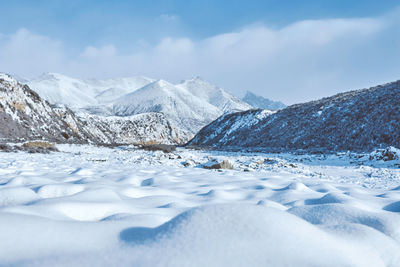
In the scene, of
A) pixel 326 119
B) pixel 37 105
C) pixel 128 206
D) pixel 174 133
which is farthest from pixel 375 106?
pixel 174 133

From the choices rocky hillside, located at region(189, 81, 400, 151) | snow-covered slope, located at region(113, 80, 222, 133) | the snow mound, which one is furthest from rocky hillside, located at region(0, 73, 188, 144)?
snow-covered slope, located at region(113, 80, 222, 133)

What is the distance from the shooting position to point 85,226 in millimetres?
1531

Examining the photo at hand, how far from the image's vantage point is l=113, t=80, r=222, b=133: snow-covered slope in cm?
13750

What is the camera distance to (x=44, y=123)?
34.9 m

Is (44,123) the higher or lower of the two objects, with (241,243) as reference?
higher

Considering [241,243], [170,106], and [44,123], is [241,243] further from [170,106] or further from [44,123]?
[170,106]

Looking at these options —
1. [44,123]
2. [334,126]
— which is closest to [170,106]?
[44,123]

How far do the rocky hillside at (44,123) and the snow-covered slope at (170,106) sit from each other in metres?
58.5

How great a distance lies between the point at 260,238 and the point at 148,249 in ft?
1.86

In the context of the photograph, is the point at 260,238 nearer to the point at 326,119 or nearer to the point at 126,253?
the point at 126,253

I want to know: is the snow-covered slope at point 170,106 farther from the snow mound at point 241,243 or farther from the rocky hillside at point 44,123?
the snow mound at point 241,243

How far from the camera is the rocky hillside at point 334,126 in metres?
21.1

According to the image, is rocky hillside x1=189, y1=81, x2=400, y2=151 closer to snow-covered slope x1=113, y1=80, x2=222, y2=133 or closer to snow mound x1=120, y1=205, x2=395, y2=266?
snow mound x1=120, y1=205, x2=395, y2=266

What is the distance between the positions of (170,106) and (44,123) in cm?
11491
